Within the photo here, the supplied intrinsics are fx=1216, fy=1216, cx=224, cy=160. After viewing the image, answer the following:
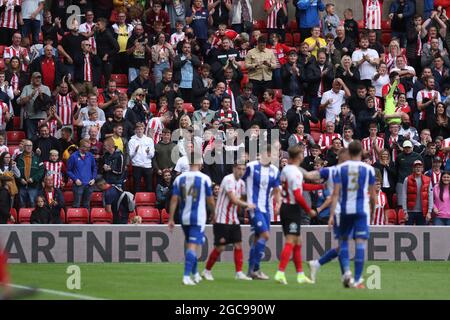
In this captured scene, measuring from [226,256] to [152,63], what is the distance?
6.63 m

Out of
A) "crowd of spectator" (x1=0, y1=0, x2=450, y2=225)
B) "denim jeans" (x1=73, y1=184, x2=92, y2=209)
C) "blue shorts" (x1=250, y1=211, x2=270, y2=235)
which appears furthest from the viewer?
Result: "crowd of spectator" (x1=0, y1=0, x2=450, y2=225)

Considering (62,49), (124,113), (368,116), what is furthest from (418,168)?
(62,49)

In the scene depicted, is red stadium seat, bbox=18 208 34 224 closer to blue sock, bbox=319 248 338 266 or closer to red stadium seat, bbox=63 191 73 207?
red stadium seat, bbox=63 191 73 207

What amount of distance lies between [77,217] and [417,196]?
7.63m

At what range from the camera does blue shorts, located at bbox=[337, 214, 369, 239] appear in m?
17.5

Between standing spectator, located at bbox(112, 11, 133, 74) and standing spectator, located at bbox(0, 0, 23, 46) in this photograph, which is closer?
standing spectator, located at bbox(0, 0, 23, 46)

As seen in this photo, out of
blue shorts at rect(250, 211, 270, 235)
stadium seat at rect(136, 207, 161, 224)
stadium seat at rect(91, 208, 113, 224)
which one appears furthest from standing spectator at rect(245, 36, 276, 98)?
blue shorts at rect(250, 211, 270, 235)

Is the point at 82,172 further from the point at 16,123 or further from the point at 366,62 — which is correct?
the point at 366,62

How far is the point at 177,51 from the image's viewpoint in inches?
1186

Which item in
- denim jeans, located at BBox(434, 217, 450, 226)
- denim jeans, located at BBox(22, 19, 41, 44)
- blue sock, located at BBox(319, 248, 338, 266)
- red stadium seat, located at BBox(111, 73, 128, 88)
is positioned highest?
denim jeans, located at BBox(22, 19, 41, 44)

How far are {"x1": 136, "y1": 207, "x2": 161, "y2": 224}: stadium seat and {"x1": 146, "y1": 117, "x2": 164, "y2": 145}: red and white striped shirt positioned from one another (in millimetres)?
1906

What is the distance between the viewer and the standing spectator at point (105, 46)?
3014 centimetres

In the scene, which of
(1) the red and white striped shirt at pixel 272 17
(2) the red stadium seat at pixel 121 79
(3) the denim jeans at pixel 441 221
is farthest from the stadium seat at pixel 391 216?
(2) the red stadium seat at pixel 121 79

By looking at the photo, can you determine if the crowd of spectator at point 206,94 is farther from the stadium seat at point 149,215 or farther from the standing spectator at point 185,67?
the stadium seat at point 149,215
